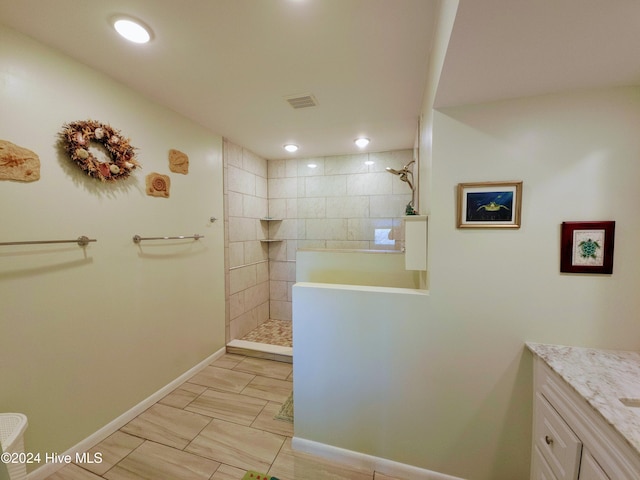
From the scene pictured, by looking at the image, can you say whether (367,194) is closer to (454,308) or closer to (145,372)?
(454,308)

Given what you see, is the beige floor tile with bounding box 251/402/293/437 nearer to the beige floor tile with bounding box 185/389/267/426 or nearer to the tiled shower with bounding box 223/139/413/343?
the beige floor tile with bounding box 185/389/267/426

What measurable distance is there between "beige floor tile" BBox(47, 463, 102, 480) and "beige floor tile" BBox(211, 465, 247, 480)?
699 mm

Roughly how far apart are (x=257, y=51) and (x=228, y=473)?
8.45ft

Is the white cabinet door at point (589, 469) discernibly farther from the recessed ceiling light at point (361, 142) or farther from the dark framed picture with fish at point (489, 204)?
the recessed ceiling light at point (361, 142)

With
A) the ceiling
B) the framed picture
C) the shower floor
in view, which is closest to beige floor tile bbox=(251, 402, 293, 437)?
the shower floor

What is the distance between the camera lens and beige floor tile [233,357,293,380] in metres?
2.52

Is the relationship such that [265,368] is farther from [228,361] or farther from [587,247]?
[587,247]

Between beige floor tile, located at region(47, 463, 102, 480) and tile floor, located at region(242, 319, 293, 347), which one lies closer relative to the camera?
beige floor tile, located at region(47, 463, 102, 480)

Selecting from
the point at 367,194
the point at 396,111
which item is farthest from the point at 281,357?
the point at 396,111

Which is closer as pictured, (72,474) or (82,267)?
(72,474)

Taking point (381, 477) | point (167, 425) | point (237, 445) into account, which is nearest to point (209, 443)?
point (237, 445)

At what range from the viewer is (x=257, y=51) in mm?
1452

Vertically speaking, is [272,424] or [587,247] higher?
[587,247]

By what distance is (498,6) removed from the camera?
0.73 metres
